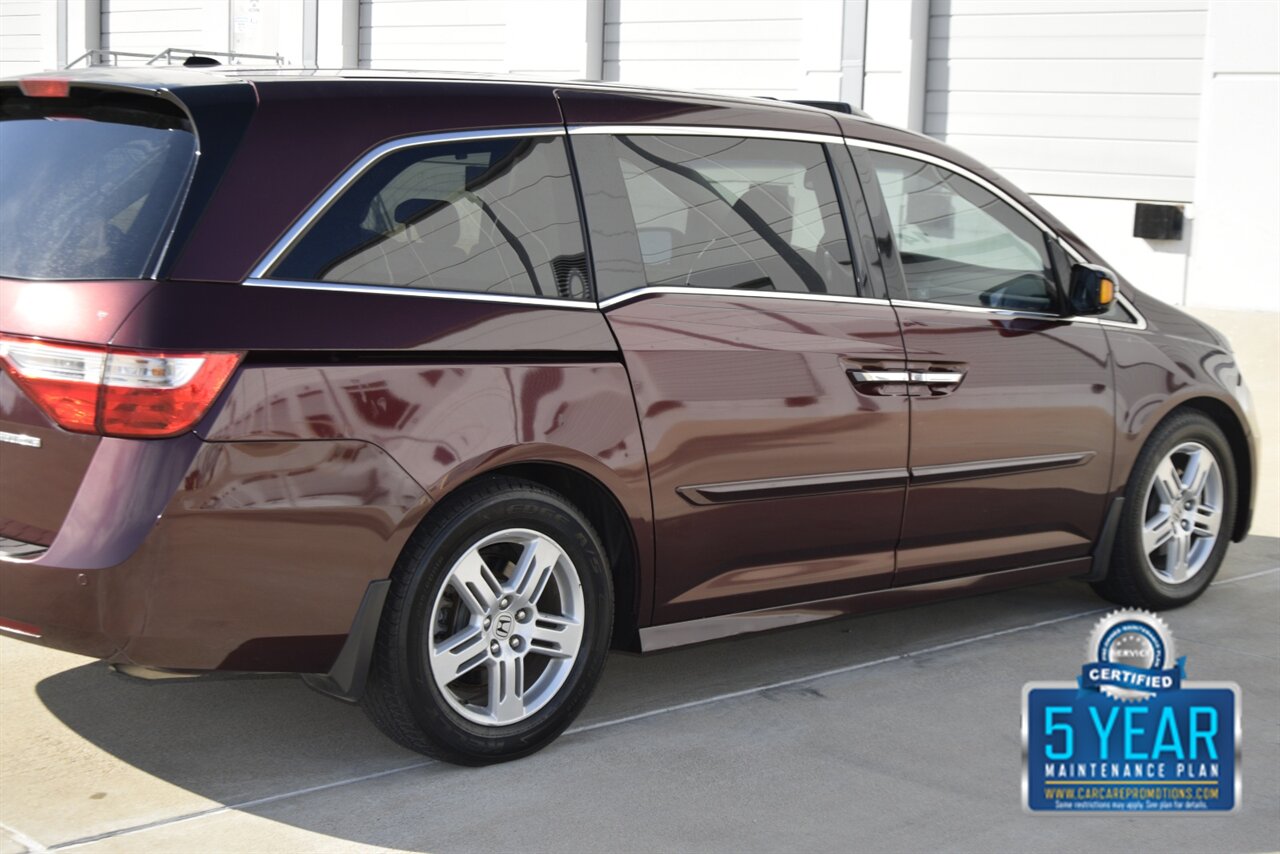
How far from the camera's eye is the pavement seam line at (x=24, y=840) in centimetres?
348

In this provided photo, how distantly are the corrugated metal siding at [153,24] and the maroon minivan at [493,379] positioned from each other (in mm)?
17194

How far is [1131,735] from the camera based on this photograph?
4324 millimetres

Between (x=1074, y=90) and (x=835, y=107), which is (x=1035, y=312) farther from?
(x=1074, y=90)

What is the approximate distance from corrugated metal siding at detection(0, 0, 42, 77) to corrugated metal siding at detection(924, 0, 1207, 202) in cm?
1557

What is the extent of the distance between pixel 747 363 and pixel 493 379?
82 cm

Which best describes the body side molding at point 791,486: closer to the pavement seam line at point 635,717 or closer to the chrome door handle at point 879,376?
the chrome door handle at point 879,376

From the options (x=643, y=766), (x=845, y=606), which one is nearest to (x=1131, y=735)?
A: (x=845, y=606)

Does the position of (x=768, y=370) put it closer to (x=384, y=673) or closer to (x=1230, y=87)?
(x=384, y=673)

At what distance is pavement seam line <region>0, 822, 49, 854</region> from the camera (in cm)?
348

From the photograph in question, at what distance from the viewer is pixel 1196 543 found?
233 inches

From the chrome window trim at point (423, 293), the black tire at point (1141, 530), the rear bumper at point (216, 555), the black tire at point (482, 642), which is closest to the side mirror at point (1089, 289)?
the black tire at point (1141, 530)

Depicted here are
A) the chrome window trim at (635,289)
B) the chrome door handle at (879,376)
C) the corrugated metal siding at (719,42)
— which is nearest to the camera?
the chrome window trim at (635,289)

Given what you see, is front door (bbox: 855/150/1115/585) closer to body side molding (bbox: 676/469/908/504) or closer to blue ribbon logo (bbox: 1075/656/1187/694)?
body side molding (bbox: 676/469/908/504)

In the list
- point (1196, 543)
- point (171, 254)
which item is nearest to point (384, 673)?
point (171, 254)
